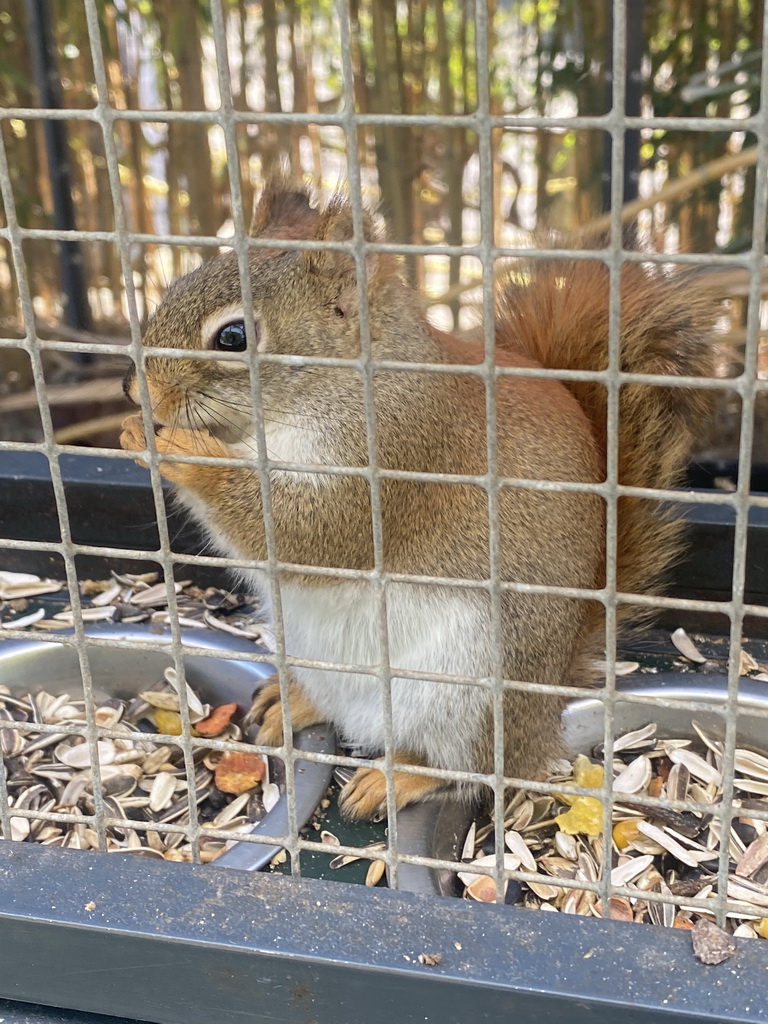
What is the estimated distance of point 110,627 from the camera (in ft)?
5.40

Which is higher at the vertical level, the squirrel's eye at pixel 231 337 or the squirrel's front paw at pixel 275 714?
the squirrel's eye at pixel 231 337

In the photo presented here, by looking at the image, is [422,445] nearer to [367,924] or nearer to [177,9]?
[367,924]

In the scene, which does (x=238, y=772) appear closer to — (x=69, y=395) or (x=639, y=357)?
(x=639, y=357)

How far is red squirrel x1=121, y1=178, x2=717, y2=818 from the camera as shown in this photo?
4.18ft

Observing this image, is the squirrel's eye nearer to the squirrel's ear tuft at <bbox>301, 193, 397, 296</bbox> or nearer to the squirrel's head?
the squirrel's head

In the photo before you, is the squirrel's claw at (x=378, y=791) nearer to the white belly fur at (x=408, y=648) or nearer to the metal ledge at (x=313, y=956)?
the white belly fur at (x=408, y=648)

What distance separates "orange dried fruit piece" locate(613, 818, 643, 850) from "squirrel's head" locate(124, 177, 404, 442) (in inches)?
23.2

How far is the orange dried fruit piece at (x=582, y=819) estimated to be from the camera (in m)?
1.31

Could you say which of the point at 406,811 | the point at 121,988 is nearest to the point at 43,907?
the point at 121,988

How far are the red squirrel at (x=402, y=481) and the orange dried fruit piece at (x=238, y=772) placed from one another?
132 mm

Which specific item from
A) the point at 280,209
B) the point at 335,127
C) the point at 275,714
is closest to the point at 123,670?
the point at 275,714

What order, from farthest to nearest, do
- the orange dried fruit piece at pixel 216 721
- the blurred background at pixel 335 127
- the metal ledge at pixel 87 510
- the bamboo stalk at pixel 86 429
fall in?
the blurred background at pixel 335 127 < the bamboo stalk at pixel 86 429 < the metal ledge at pixel 87 510 < the orange dried fruit piece at pixel 216 721

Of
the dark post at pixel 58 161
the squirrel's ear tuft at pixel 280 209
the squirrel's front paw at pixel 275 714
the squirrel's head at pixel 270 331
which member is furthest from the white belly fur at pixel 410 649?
the dark post at pixel 58 161

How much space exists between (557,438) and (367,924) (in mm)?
585
